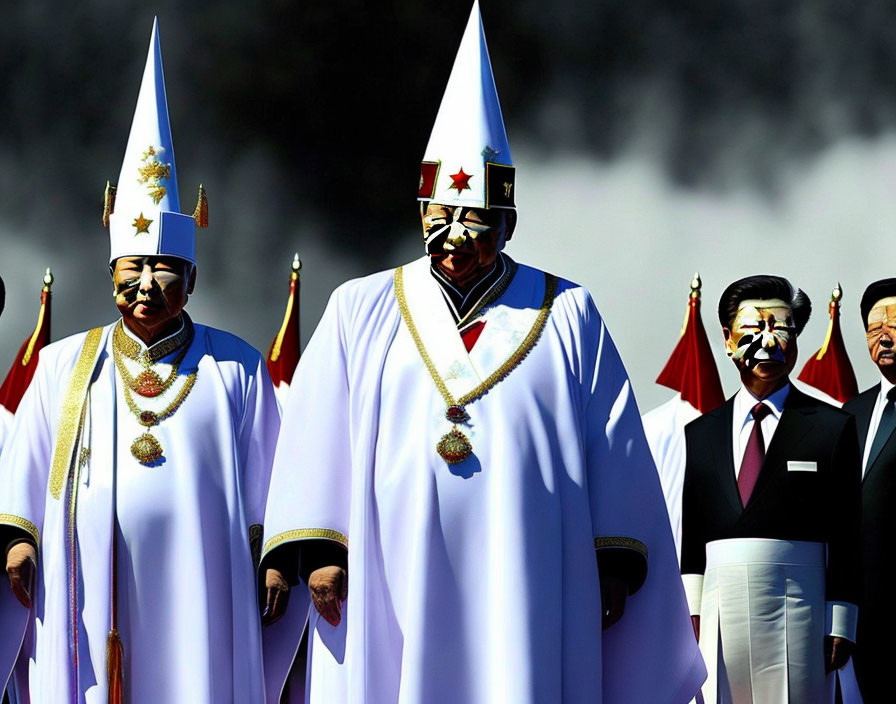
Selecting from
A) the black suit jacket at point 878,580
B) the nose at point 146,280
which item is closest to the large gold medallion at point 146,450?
the nose at point 146,280

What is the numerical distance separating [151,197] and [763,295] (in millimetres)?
2304

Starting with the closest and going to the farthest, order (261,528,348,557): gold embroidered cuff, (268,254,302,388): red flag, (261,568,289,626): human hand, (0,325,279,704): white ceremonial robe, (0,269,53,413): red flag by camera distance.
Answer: (261,528,348,557): gold embroidered cuff → (261,568,289,626): human hand → (0,325,279,704): white ceremonial robe → (0,269,53,413): red flag → (268,254,302,388): red flag

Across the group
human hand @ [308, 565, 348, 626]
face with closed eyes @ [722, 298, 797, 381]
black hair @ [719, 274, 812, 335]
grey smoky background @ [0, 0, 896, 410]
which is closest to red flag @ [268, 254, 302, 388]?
grey smoky background @ [0, 0, 896, 410]

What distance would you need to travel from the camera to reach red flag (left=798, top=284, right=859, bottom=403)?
39.2 feet

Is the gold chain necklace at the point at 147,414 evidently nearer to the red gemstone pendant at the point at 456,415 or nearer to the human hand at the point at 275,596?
the human hand at the point at 275,596

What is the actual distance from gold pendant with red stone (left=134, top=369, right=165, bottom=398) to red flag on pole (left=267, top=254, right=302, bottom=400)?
4.45 meters

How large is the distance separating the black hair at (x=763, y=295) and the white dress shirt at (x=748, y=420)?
10.6 inches

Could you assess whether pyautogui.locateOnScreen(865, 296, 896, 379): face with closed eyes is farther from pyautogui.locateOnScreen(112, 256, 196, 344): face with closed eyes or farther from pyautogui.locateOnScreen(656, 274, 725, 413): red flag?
pyautogui.locateOnScreen(656, 274, 725, 413): red flag

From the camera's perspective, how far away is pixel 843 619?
766cm

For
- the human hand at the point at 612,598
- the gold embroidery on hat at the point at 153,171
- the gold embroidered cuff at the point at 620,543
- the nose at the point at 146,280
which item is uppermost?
the gold embroidery on hat at the point at 153,171

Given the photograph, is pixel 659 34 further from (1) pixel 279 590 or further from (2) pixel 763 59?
(1) pixel 279 590

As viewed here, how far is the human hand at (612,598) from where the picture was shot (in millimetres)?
6879

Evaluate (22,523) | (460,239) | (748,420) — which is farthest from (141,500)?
(748,420)

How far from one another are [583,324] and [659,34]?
21.3 ft
